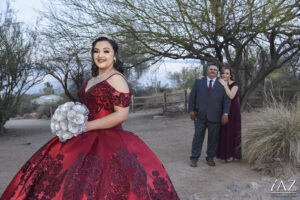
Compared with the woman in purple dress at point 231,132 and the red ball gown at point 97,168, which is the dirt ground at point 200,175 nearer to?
the woman in purple dress at point 231,132

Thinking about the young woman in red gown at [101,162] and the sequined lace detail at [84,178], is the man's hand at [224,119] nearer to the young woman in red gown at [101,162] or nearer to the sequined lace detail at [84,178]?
the young woman in red gown at [101,162]

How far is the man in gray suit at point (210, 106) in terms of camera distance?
185 inches

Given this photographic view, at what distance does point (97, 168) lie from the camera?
1896mm

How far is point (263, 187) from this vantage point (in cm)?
382

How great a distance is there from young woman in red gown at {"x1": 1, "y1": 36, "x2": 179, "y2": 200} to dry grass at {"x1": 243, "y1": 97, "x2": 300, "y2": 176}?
2796mm

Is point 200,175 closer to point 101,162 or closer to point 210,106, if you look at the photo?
point 210,106

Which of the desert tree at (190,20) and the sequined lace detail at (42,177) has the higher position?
the desert tree at (190,20)

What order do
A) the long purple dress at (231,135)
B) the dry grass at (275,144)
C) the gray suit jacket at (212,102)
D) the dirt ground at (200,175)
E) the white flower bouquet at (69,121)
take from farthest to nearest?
the long purple dress at (231,135), the gray suit jacket at (212,102), the dry grass at (275,144), the dirt ground at (200,175), the white flower bouquet at (69,121)

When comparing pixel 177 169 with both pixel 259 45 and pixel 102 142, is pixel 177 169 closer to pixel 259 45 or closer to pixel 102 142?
pixel 102 142

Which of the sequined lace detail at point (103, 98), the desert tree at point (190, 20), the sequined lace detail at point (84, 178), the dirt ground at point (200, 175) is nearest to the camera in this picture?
the sequined lace detail at point (84, 178)

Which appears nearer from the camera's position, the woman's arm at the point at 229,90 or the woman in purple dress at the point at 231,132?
the woman's arm at the point at 229,90

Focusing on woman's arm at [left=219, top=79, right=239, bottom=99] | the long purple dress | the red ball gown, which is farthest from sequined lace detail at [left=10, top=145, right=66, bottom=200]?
the long purple dress

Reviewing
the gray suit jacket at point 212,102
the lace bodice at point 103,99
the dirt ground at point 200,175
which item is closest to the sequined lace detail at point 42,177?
the lace bodice at point 103,99

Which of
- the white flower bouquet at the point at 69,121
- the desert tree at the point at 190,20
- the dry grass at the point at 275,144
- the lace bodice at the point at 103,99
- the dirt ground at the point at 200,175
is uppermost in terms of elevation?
the desert tree at the point at 190,20
